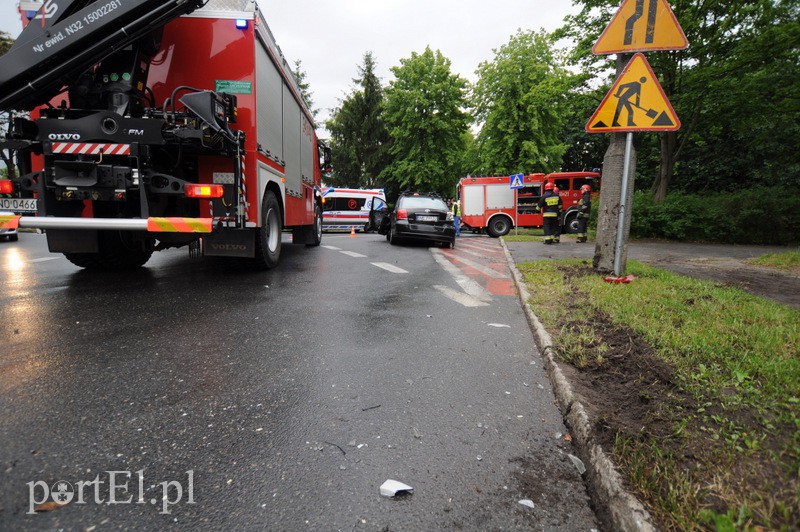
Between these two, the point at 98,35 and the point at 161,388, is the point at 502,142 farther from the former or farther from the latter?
the point at 161,388

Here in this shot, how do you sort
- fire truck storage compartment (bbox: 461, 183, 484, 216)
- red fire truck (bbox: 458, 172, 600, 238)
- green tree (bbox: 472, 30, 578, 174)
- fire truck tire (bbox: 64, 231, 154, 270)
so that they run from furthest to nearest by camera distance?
green tree (bbox: 472, 30, 578, 174), fire truck storage compartment (bbox: 461, 183, 484, 216), red fire truck (bbox: 458, 172, 600, 238), fire truck tire (bbox: 64, 231, 154, 270)

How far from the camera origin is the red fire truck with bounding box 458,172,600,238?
19.2 meters

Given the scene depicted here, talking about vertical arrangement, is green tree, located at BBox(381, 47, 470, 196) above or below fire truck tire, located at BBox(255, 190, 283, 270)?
above

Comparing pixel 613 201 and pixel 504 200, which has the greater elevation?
pixel 504 200

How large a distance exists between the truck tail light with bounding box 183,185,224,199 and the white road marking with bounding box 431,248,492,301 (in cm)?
355

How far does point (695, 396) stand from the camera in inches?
95.0

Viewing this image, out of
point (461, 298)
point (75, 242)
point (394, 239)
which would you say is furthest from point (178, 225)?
point (394, 239)

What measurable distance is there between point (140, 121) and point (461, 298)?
14.4ft

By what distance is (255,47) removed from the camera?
566 cm

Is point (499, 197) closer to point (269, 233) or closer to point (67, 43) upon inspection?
point (269, 233)

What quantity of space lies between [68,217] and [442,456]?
5.18 meters

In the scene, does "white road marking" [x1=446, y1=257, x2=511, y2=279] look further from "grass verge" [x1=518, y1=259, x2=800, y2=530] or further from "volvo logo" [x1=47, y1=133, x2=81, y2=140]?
"volvo logo" [x1=47, y1=133, x2=81, y2=140]

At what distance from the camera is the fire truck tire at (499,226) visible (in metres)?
20.5

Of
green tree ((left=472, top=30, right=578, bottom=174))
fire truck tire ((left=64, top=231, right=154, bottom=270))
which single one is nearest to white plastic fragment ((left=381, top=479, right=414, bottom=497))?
fire truck tire ((left=64, top=231, right=154, bottom=270))
